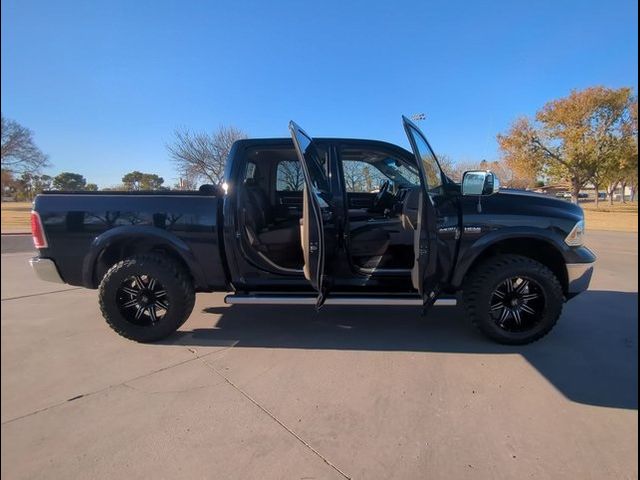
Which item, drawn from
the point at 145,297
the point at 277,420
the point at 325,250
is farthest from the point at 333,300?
the point at 145,297

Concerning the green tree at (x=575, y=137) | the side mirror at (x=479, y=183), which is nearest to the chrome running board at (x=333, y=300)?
the side mirror at (x=479, y=183)

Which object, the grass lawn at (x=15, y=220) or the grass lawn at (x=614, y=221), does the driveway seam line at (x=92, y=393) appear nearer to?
the grass lawn at (x=614, y=221)

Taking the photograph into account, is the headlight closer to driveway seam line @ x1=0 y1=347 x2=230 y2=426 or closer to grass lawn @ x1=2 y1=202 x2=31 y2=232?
driveway seam line @ x1=0 y1=347 x2=230 y2=426

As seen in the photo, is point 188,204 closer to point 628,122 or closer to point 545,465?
point 545,465

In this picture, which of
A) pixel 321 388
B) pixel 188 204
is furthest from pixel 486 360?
pixel 188 204

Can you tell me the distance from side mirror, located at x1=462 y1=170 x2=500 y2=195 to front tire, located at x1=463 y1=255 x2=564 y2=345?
2.24ft

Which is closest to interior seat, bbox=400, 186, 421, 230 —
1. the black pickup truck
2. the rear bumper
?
the black pickup truck

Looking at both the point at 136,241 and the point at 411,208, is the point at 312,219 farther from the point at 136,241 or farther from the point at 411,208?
the point at 136,241

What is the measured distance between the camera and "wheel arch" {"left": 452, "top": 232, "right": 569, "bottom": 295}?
3.42 m

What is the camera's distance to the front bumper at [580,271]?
3.46 m

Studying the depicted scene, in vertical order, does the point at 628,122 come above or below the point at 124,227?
above

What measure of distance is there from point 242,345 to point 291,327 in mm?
637

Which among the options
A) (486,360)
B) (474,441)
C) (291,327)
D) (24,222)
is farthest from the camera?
(24,222)

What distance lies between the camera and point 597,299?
5.16 metres
